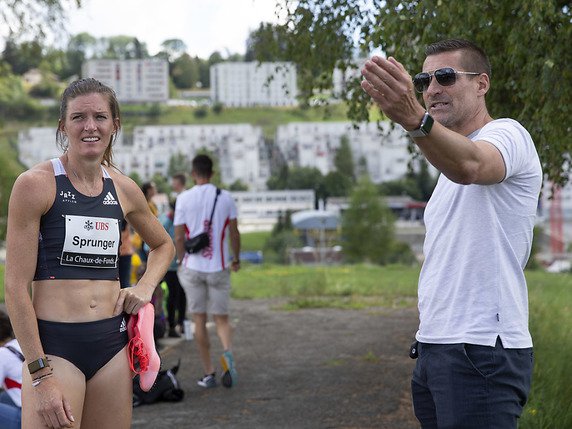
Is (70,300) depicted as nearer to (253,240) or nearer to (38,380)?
(38,380)

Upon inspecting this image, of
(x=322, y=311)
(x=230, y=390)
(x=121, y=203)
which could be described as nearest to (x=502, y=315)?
(x=121, y=203)

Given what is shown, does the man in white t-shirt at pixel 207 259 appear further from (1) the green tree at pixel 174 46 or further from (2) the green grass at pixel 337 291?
(1) the green tree at pixel 174 46

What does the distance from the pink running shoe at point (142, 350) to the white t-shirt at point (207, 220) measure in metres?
5.05

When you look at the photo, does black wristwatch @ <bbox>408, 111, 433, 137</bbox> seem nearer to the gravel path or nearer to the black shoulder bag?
the gravel path

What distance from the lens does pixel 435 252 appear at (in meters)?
3.45

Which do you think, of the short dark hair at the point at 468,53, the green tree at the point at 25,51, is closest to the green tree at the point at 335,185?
the green tree at the point at 25,51

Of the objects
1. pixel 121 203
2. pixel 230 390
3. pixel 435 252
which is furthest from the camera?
pixel 230 390

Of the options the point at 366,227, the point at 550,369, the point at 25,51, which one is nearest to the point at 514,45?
the point at 550,369

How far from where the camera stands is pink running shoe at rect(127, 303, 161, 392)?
395 cm

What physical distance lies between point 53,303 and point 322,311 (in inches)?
445

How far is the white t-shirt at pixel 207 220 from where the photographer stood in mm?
9086

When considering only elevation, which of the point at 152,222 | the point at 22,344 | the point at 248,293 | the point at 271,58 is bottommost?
the point at 248,293

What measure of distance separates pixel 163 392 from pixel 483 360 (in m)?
5.23

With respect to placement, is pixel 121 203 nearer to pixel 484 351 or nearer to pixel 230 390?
pixel 484 351
